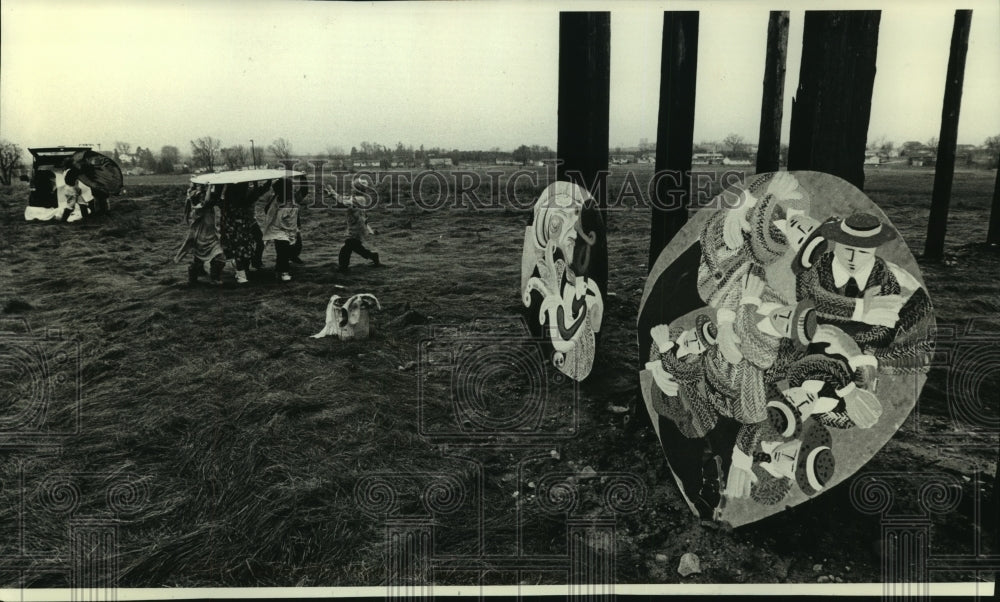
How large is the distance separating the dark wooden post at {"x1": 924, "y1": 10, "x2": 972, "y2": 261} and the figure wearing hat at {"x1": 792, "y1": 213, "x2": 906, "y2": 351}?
16.3 inches

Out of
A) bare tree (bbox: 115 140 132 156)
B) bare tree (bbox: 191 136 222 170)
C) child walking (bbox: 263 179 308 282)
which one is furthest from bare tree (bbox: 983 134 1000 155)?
bare tree (bbox: 115 140 132 156)

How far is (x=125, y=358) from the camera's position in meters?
3.42

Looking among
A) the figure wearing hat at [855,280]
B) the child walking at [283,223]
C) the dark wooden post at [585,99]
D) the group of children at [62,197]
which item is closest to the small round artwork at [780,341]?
the figure wearing hat at [855,280]

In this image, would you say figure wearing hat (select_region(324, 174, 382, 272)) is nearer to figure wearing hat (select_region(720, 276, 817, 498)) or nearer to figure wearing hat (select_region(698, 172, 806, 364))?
figure wearing hat (select_region(698, 172, 806, 364))

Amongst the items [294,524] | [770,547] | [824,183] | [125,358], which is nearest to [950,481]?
[770,547]

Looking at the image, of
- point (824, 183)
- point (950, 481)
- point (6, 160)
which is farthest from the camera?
point (6, 160)

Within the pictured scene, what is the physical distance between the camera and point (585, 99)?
11.1ft

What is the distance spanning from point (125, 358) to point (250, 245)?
0.84 metres

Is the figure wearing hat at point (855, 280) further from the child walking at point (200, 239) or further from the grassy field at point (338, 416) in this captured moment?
the child walking at point (200, 239)

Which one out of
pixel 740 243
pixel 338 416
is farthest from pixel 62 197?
pixel 740 243

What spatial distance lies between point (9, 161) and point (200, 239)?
918mm

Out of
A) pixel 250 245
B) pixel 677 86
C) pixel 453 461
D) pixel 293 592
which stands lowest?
pixel 293 592

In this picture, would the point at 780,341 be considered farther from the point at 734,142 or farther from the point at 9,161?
the point at 9,161

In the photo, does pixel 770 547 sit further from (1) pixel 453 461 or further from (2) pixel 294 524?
(2) pixel 294 524
